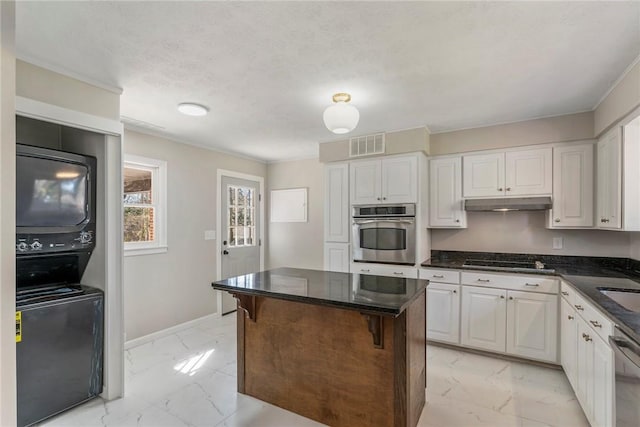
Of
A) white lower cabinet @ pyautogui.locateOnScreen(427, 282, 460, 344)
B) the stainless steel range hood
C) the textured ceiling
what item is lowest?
white lower cabinet @ pyautogui.locateOnScreen(427, 282, 460, 344)

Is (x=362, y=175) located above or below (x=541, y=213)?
above

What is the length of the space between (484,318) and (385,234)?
1300 millimetres

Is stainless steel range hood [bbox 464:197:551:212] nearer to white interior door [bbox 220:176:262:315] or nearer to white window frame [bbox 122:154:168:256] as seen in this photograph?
white interior door [bbox 220:176:262:315]

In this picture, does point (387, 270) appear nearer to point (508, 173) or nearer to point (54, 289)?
point (508, 173)

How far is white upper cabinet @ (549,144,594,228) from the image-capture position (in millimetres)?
2988

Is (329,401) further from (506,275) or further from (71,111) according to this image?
(71,111)

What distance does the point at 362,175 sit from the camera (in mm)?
3873

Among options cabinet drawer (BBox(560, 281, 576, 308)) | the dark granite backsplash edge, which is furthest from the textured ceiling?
cabinet drawer (BBox(560, 281, 576, 308))

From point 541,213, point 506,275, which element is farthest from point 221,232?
point 541,213

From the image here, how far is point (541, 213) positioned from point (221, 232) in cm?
396

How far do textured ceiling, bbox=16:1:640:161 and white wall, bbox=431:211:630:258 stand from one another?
115cm

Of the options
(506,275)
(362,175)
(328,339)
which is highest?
(362,175)

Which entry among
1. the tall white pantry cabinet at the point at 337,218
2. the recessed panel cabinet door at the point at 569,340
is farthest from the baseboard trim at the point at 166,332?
the recessed panel cabinet door at the point at 569,340

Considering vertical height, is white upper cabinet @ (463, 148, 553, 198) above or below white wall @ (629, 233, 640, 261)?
above
